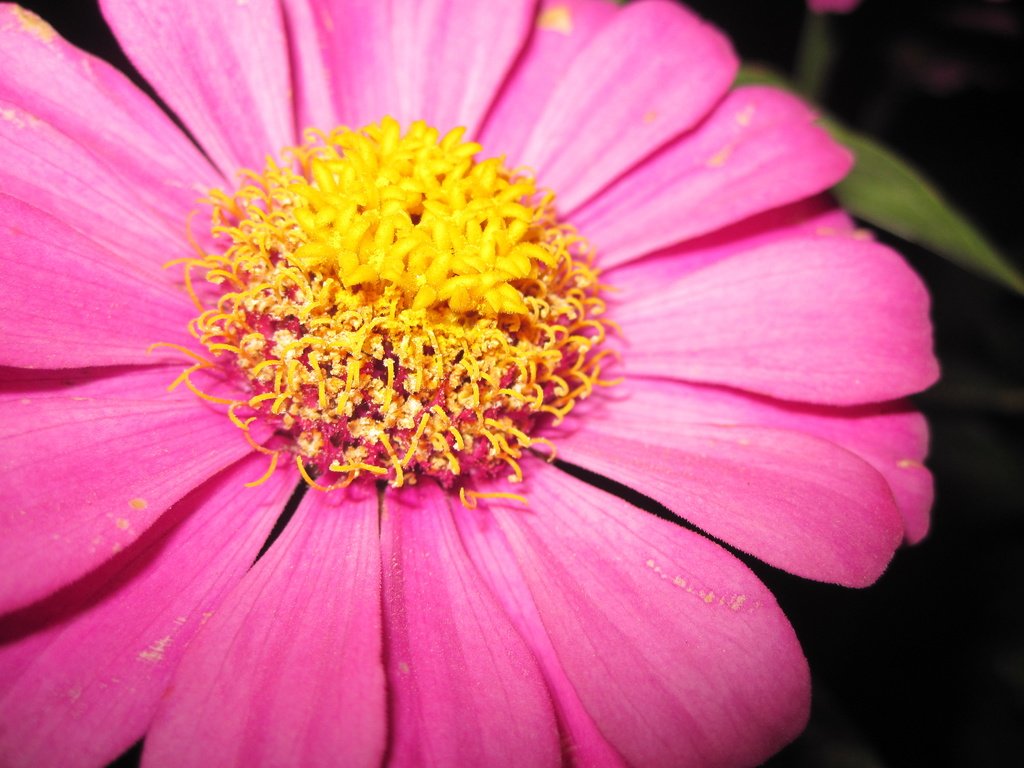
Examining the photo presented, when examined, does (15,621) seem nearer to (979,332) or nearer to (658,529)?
(658,529)

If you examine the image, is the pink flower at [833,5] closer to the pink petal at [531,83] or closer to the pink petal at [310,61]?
the pink petal at [531,83]

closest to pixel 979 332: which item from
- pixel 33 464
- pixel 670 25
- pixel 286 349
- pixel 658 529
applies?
pixel 670 25

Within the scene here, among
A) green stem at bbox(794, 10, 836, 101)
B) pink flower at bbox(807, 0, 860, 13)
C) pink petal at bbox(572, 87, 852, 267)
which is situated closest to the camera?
pink petal at bbox(572, 87, 852, 267)

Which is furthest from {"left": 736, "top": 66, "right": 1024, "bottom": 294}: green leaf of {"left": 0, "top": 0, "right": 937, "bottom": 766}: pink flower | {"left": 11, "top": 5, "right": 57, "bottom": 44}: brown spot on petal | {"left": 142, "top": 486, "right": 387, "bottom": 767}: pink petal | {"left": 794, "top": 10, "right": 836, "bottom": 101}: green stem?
{"left": 11, "top": 5, "right": 57, "bottom": 44}: brown spot on petal

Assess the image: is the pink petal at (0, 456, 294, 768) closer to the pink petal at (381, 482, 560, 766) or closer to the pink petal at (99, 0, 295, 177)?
the pink petal at (381, 482, 560, 766)

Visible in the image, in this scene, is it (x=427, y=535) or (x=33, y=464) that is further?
(x=427, y=535)

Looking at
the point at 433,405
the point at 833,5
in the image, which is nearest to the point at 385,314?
the point at 433,405
